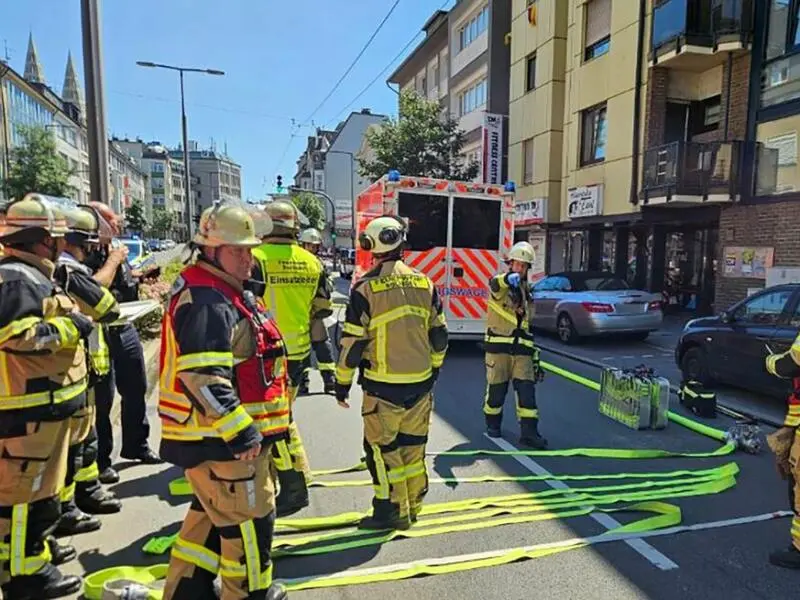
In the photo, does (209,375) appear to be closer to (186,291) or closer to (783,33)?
(186,291)

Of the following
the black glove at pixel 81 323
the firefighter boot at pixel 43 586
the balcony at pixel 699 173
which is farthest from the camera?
the balcony at pixel 699 173

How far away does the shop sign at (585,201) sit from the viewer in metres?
17.0

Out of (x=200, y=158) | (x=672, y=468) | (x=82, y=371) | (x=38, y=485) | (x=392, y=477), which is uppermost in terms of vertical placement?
(x=200, y=158)

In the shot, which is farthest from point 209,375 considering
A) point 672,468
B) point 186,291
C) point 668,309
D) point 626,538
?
point 668,309

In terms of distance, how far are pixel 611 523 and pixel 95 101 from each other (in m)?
7.08

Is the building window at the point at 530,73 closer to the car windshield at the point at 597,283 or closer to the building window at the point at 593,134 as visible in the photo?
the building window at the point at 593,134

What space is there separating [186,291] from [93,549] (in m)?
2.09

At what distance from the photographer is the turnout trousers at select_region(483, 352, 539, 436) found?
17.7ft

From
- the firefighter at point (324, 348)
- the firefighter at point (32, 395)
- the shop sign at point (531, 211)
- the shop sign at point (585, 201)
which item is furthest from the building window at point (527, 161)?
the firefighter at point (32, 395)

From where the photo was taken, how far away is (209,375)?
7.51ft

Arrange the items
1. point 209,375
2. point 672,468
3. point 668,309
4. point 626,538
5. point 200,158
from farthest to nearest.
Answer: point 200,158 → point 668,309 → point 672,468 → point 626,538 → point 209,375

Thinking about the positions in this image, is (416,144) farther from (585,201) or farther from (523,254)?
(523,254)

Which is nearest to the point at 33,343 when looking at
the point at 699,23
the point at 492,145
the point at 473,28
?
the point at 699,23

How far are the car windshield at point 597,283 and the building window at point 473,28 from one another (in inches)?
642
